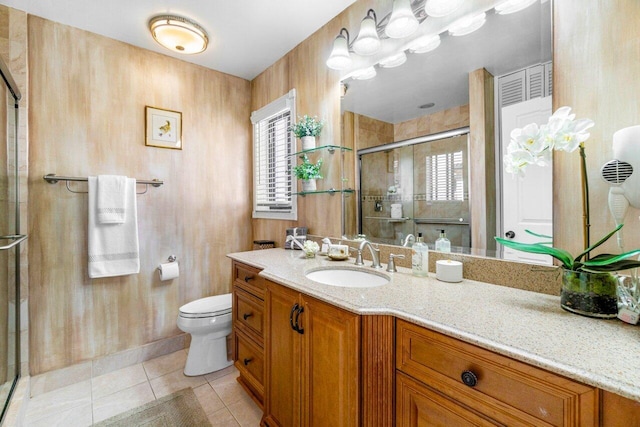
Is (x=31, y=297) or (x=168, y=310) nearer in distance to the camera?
(x=31, y=297)

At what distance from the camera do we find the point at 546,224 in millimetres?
1115

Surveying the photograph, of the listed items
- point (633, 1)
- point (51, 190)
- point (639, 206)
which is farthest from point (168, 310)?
point (633, 1)

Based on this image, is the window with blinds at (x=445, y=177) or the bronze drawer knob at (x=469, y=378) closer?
the bronze drawer knob at (x=469, y=378)

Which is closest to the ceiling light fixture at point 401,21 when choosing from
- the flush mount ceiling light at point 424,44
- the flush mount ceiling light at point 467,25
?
the flush mount ceiling light at point 424,44

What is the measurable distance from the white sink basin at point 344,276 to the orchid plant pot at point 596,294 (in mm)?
774

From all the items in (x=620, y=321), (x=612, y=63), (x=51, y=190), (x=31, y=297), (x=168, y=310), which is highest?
(x=612, y=63)

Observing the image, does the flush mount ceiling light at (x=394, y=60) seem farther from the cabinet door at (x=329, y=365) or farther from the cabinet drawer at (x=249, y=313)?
the cabinet drawer at (x=249, y=313)

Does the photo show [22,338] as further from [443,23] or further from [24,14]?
[443,23]

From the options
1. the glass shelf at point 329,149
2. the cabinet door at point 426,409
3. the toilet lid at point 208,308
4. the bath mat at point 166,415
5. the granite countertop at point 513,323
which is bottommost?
the bath mat at point 166,415

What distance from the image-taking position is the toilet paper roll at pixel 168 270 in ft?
7.52

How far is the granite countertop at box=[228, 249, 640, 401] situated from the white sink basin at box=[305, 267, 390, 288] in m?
0.17

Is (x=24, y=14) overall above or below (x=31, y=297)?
above

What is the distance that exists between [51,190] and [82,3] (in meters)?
1.24

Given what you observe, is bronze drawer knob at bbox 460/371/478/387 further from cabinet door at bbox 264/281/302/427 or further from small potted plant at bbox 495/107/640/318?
cabinet door at bbox 264/281/302/427
